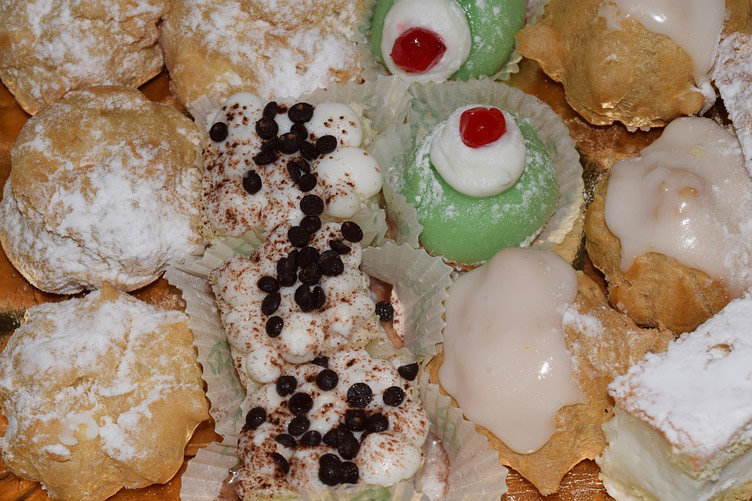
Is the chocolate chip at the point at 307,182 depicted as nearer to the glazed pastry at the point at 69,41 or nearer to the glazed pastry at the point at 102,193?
the glazed pastry at the point at 102,193

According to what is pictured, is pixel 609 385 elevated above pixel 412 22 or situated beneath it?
situated beneath

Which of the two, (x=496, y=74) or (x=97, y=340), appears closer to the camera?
(x=97, y=340)

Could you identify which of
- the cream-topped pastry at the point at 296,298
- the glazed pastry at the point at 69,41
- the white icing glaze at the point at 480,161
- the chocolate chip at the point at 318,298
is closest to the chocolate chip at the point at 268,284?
the cream-topped pastry at the point at 296,298

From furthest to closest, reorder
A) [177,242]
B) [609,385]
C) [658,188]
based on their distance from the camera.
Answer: [177,242]
[658,188]
[609,385]

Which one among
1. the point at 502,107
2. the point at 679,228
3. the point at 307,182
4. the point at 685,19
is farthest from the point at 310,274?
the point at 685,19

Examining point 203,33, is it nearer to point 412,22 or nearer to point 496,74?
point 412,22

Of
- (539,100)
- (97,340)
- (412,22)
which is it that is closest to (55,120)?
(97,340)

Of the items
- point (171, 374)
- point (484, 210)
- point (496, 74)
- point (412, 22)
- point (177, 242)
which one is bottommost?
point (171, 374)
